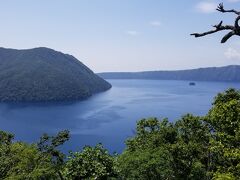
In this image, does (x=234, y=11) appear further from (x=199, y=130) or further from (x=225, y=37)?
(x=199, y=130)

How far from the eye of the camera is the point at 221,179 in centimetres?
1805

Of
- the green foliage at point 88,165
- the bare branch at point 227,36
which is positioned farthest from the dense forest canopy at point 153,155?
the bare branch at point 227,36

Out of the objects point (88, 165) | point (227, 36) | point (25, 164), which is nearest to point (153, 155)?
point (88, 165)

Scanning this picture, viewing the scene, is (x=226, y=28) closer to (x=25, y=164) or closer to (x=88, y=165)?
(x=88, y=165)

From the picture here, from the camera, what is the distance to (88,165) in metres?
34.9

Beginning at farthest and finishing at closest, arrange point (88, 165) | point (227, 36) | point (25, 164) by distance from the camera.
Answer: point (25, 164) < point (88, 165) < point (227, 36)

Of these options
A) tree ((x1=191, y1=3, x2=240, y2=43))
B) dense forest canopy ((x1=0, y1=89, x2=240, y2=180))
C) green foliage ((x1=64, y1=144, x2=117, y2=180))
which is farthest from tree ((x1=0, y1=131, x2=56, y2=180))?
tree ((x1=191, y1=3, x2=240, y2=43))

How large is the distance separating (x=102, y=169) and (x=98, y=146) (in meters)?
3.25

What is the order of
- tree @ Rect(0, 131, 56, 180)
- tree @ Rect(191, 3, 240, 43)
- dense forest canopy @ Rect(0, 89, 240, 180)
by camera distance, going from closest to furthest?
tree @ Rect(191, 3, 240, 43)
dense forest canopy @ Rect(0, 89, 240, 180)
tree @ Rect(0, 131, 56, 180)

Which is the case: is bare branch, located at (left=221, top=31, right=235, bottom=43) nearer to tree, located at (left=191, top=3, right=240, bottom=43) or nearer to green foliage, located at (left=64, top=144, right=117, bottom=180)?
tree, located at (left=191, top=3, right=240, bottom=43)

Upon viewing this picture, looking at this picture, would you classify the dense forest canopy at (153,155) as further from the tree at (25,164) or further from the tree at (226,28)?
the tree at (226,28)

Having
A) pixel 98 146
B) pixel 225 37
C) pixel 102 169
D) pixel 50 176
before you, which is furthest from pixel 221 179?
pixel 50 176

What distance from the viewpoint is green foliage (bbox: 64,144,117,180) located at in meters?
34.6

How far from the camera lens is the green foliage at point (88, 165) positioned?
3462cm
